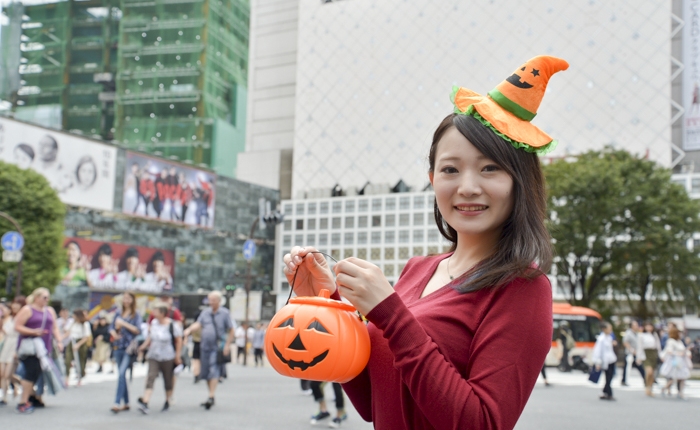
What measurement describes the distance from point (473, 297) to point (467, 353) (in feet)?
0.44

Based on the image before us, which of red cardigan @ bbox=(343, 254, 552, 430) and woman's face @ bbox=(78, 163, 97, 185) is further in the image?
woman's face @ bbox=(78, 163, 97, 185)

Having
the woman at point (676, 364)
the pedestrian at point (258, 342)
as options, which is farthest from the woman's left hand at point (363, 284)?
the pedestrian at point (258, 342)

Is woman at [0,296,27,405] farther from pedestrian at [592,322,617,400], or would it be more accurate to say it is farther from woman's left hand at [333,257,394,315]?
pedestrian at [592,322,617,400]

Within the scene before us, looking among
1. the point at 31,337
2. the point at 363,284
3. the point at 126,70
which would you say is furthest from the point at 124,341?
the point at 126,70

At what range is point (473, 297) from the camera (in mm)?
1726

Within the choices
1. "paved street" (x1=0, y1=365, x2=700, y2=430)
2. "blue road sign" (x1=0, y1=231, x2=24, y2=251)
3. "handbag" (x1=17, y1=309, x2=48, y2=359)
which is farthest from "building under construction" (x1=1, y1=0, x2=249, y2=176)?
"handbag" (x1=17, y1=309, x2=48, y2=359)

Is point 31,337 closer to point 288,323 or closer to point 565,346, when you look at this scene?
point 288,323

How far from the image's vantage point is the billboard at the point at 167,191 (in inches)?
2012

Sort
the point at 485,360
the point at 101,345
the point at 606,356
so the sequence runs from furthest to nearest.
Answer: the point at 101,345, the point at 606,356, the point at 485,360

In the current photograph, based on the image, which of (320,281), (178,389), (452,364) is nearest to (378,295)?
(452,364)

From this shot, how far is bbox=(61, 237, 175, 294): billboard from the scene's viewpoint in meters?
47.3

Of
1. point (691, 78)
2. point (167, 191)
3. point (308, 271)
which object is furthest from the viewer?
point (691, 78)

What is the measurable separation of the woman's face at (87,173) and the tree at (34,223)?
12.1 metres

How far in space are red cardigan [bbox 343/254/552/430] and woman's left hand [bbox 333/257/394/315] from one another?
0.02m
